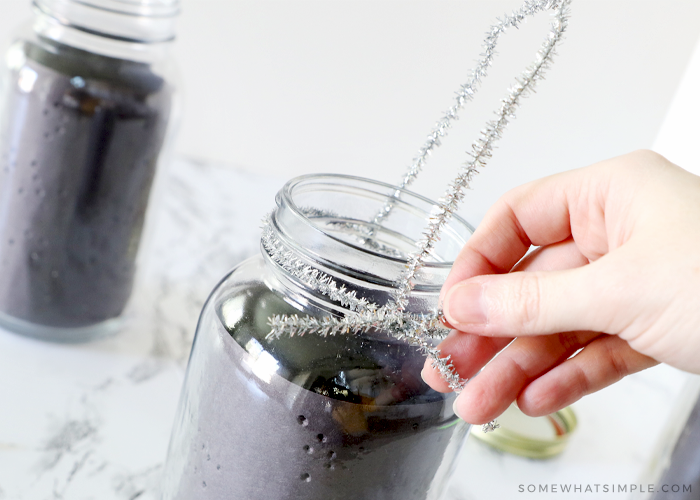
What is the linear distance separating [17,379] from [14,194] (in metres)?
0.17

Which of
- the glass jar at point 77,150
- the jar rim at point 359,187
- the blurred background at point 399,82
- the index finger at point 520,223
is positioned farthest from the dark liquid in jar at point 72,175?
the blurred background at point 399,82

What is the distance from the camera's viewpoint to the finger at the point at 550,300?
33 centimetres

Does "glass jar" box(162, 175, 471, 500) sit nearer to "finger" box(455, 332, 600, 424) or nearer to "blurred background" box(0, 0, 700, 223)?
"finger" box(455, 332, 600, 424)

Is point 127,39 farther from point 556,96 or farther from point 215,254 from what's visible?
point 556,96

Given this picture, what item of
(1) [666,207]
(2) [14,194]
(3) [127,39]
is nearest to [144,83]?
(3) [127,39]

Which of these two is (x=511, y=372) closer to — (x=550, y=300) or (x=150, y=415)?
(x=550, y=300)

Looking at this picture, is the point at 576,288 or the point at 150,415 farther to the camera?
the point at 150,415

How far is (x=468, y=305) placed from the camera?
1.21 feet

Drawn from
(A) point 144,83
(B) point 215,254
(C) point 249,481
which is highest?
(A) point 144,83

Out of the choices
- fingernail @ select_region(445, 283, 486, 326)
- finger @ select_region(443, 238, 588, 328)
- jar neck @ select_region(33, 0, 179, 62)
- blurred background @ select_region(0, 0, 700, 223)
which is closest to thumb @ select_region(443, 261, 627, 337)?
fingernail @ select_region(445, 283, 486, 326)

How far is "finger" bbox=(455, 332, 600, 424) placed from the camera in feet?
1.27

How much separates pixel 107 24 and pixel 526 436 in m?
0.57

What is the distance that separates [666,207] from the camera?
A: 0.35 meters

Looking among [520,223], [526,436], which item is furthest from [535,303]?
[526,436]
